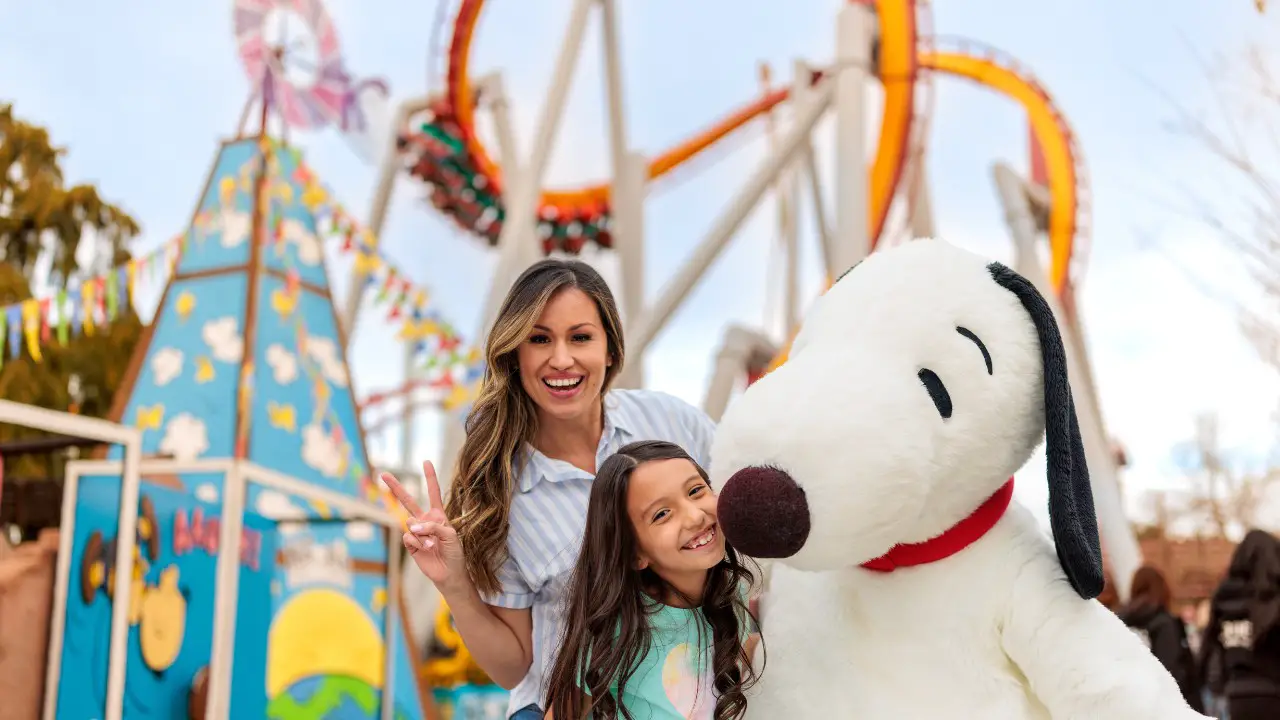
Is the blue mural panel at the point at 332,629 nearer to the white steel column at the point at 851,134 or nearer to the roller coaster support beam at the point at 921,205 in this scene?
the white steel column at the point at 851,134

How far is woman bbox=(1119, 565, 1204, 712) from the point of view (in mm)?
5074

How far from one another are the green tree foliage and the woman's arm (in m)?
10.5

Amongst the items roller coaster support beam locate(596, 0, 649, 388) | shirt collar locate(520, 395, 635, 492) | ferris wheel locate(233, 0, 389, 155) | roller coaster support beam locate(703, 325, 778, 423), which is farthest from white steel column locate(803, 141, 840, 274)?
shirt collar locate(520, 395, 635, 492)

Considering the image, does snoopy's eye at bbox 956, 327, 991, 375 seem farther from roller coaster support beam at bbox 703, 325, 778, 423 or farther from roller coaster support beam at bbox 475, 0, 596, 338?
roller coaster support beam at bbox 703, 325, 778, 423

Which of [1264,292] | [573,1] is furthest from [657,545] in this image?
[573,1]

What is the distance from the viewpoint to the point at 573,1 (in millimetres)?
8656

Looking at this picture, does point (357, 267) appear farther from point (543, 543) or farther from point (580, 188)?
point (580, 188)

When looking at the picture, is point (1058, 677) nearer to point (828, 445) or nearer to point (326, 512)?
point (828, 445)

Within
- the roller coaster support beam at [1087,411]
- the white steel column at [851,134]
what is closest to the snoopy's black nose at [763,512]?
the white steel column at [851,134]

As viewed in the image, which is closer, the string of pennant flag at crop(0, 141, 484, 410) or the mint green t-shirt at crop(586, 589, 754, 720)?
the mint green t-shirt at crop(586, 589, 754, 720)

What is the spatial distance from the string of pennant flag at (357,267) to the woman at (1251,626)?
3.98 metres

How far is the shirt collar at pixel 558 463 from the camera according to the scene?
2137 mm

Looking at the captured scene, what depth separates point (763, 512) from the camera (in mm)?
1583

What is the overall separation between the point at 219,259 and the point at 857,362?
15.6 ft
